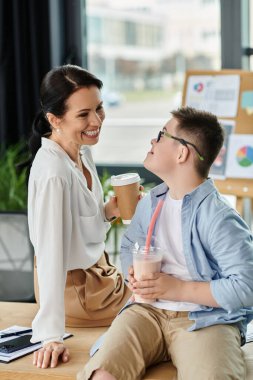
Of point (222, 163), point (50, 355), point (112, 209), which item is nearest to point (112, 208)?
point (112, 209)

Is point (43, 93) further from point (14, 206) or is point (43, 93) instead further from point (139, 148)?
point (139, 148)

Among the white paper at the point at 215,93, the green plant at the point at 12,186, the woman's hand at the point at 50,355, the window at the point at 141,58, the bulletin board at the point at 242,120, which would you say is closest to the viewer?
the woman's hand at the point at 50,355

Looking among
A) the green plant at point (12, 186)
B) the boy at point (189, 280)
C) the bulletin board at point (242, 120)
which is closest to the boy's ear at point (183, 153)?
the boy at point (189, 280)

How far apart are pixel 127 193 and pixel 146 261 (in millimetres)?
465

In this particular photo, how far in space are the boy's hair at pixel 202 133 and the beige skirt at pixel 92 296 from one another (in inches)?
23.2

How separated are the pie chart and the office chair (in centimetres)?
111

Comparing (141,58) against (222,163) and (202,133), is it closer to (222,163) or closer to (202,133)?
(222,163)

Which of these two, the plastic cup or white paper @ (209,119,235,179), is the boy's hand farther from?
white paper @ (209,119,235,179)

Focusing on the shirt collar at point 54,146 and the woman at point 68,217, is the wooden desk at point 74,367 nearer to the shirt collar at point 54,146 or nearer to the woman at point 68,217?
the woman at point 68,217

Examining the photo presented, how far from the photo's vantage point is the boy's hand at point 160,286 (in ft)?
7.12

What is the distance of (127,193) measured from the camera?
258cm

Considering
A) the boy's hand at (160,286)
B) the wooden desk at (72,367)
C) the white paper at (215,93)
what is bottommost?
the wooden desk at (72,367)

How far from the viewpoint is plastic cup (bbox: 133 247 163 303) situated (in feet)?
7.09

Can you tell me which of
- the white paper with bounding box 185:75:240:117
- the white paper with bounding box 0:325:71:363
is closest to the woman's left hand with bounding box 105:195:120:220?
the white paper with bounding box 0:325:71:363
